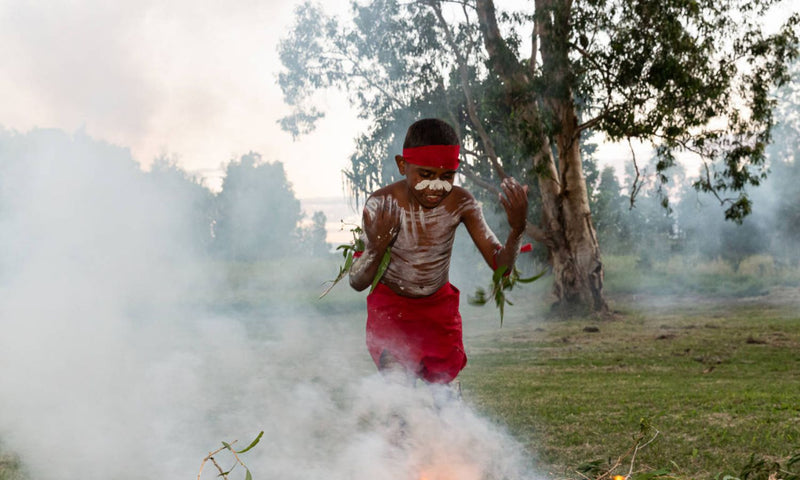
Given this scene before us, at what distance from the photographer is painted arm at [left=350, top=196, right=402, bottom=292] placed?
5070 mm

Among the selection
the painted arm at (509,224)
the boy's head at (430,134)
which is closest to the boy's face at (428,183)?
the boy's head at (430,134)

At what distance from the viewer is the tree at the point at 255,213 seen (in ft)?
96.1

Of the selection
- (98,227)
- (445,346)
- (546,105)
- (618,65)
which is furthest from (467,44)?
(445,346)

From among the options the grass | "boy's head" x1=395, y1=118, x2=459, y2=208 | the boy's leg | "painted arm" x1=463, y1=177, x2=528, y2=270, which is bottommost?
the grass

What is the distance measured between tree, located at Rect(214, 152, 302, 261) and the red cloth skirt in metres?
20.8

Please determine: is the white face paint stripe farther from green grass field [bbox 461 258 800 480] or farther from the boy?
green grass field [bbox 461 258 800 480]

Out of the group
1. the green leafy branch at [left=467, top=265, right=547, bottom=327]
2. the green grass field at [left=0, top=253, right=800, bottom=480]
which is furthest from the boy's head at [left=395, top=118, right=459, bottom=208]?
the green grass field at [left=0, top=253, right=800, bottom=480]

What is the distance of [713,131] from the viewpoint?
72.9ft

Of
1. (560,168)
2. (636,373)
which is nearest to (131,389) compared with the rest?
(636,373)

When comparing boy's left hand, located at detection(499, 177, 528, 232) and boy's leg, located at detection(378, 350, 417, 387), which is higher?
boy's left hand, located at detection(499, 177, 528, 232)

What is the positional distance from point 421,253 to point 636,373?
9.88 m

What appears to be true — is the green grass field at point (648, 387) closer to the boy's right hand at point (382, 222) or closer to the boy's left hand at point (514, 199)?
the boy's left hand at point (514, 199)

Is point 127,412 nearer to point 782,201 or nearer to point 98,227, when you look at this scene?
point 98,227

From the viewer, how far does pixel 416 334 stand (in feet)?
17.7
